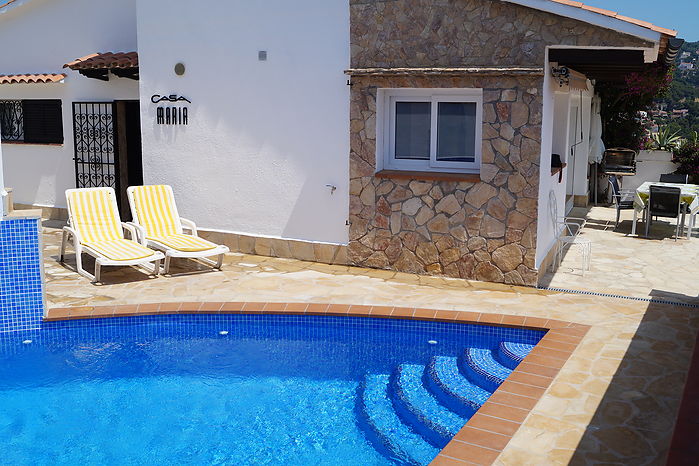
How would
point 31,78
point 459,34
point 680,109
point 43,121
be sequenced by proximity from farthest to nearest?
point 680,109 → point 43,121 → point 31,78 → point 459,34

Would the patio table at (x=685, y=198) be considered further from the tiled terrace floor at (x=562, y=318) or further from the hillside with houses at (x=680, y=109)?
the hillside with houses at (x=680, y=109)

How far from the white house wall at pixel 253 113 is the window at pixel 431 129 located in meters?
0.77

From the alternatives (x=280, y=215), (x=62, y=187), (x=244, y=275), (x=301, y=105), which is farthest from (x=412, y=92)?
(x=62, y=187)

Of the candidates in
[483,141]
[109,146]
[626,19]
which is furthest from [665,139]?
[109,146]

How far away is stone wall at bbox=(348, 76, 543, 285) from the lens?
37.7 feet

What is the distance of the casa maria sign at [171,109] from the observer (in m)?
14.2

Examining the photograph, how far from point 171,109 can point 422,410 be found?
29.4 ft

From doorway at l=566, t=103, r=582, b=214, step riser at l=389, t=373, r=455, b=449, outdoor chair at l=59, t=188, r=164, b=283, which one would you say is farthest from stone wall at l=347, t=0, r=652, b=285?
doorway at l=566, t=103, r=582, b=214

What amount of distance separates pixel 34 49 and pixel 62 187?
134 inches

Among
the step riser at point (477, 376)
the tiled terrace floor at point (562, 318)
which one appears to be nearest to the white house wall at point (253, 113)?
the tiled terrace floor at point (562, 318)

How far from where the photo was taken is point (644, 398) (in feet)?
24.0

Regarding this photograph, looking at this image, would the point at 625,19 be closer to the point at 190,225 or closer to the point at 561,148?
the point at 561,148

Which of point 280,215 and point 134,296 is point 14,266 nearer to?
point 134,296

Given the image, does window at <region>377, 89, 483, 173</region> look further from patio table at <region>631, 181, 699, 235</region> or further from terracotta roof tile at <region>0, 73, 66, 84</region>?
terracotta roof tile at <region>0, 73, 66, 84</region>
